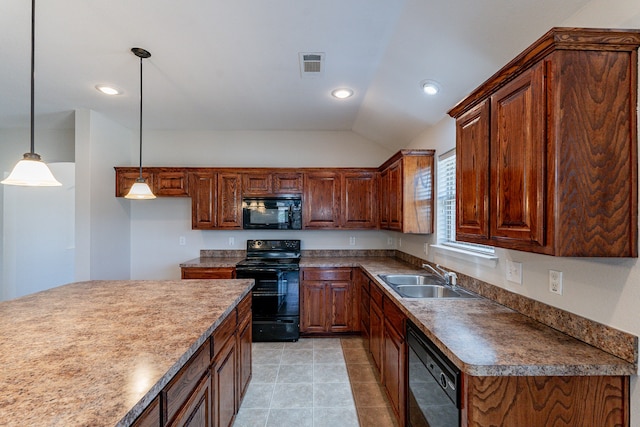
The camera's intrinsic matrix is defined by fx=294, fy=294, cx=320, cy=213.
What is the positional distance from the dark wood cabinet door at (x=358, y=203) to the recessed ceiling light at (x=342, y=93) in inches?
43.6

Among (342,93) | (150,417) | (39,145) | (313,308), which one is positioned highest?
(342,93)

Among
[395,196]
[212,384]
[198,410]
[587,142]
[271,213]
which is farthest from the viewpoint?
[271,213]

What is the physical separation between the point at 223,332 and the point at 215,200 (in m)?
2.39

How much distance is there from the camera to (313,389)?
2516mm

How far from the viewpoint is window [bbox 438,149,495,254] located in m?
2.63

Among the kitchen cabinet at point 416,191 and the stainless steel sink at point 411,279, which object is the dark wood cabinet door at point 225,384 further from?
the kitchen cabinet at point 416,191

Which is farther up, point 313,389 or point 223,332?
point 223,332

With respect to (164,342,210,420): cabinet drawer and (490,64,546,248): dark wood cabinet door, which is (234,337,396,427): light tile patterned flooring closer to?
(164,342,210,420): cabinet drawer

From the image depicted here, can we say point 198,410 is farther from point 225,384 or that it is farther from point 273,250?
point 273,250

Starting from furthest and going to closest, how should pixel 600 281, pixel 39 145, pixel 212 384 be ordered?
pixel 39 145 → pixel 212 384 → pixel 600 281

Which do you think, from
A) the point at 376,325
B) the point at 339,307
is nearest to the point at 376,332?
the point at 376,325

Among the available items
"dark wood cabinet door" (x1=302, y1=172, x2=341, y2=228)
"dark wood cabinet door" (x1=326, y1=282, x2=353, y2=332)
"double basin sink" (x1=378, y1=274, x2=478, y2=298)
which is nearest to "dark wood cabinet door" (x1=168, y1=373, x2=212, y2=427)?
"double basin sink" (x1=378, y1=274, x2=478, y2=298)

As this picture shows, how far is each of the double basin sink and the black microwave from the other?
1.48m

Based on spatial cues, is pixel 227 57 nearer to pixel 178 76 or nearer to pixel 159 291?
pixel 178 76
